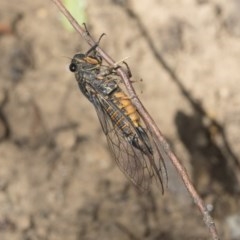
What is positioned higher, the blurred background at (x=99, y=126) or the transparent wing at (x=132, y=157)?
the blurred background at (x=99, y=126)

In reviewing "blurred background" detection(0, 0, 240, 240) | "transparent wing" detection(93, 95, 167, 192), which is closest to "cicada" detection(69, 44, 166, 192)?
"transparent wing" detection(93, 95, 167, 192)

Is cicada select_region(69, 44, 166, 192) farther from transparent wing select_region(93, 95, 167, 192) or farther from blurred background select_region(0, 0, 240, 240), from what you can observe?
blurred background select_region(0, 0, 240, 240)

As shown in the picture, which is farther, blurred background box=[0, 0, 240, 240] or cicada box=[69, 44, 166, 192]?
blurred background box=[0, 0, 240, 240]

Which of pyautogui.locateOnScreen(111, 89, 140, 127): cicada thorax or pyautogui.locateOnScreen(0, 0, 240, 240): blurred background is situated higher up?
pyautogui.locateOnScreen(0, 0, 240, 240): blurred background

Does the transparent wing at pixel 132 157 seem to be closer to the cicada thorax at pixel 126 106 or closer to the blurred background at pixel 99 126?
the cicada thorax at pixel 126 106

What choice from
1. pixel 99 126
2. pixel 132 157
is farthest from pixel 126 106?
pixel 99 126

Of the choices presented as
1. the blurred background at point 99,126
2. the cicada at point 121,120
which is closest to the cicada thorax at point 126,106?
the cicada at point 121,120

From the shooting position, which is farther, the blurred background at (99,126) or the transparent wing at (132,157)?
the blurred background at (99,126)
